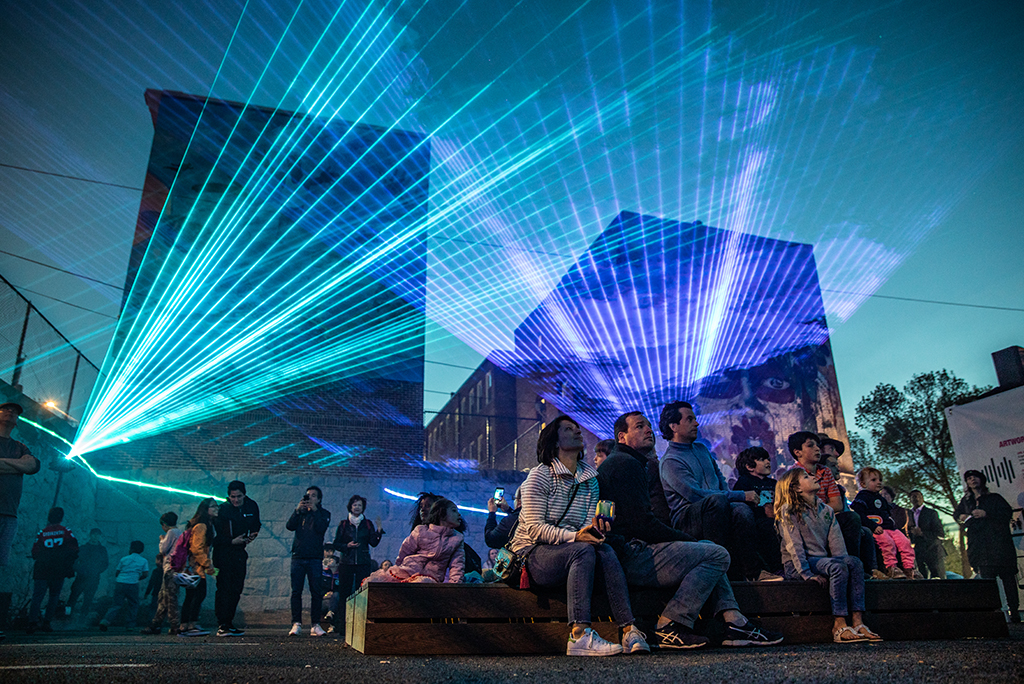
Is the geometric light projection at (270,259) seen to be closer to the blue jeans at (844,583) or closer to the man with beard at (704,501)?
the man with beard at (704,501)

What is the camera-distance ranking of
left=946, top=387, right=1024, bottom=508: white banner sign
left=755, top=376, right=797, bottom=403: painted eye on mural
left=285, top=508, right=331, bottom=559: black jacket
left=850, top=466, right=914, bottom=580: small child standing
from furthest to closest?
left=755, top=376, right=797, bottom=403: painted eye on mural, left=946, top=387, right=1024, bottom=508: white banner sign, left=285, top=508, right=331, bottom=559: black jacket, left=850, top=466, right=914, bottom=580: small child standing

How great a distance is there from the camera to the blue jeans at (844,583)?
3826 mm

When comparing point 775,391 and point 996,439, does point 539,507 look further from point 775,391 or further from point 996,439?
point 775,391

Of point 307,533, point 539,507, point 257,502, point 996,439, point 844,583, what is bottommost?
point 844,583

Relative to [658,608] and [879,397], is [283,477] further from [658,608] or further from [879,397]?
[879,397]

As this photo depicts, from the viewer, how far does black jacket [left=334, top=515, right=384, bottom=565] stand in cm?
802

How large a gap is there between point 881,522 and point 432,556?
4.49 metres

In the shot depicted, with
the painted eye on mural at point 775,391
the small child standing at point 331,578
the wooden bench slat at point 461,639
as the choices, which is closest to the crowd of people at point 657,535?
the wooden bench slat at point 461,639

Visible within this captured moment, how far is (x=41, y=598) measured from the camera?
7.91m

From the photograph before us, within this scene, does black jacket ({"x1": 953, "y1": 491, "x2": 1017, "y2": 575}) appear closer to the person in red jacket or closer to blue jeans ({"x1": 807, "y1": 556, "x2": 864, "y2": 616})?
blue jeans ({"x1": 807, "y1": 556, "x2": 864, "y2": 616})

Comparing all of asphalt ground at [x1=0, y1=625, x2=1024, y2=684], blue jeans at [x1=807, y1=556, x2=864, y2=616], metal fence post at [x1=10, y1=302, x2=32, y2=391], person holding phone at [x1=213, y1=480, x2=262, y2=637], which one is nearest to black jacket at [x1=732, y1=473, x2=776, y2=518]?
blue jeans at [x1=807, y1=556, x2=864, y2=616]

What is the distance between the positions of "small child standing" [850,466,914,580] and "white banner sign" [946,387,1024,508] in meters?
3.83

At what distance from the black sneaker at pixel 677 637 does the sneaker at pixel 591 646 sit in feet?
1.29

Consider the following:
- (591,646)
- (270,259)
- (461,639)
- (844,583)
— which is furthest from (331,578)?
(270,259)
